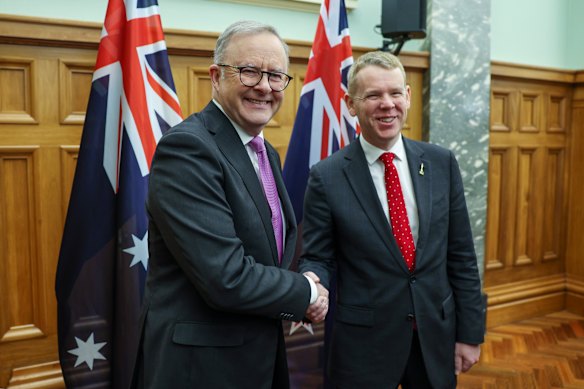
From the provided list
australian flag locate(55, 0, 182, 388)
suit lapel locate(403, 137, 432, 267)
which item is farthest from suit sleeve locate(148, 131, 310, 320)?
australian flag locate(55, 0, 182, 388)

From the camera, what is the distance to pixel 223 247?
4.04ft

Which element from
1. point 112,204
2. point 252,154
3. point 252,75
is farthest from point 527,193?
point 252,75

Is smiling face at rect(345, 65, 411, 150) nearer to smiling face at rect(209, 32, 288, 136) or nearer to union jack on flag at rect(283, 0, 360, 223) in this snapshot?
smiling face at rect(209, 32, 288, 136)

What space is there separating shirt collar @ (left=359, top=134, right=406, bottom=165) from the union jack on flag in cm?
87

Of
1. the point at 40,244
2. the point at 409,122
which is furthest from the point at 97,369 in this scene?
the point at 409,122

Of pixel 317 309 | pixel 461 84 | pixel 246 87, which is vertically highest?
pixel 461 84

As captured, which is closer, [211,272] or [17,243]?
[211,272]

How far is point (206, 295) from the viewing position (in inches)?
49.4

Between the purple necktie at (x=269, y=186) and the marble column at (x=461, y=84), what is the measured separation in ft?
7.23

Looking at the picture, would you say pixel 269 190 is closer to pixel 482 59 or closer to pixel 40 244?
pixel 40 244

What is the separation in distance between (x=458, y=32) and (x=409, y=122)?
65 centimetres

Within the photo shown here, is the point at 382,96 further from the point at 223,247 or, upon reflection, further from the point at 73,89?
the point at 73,89

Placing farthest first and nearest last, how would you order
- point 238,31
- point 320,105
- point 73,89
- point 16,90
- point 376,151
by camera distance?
point 320,105 < point 73,89 < point 16,90 < point 376,151 < point 238,31

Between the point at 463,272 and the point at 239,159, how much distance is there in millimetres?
915
